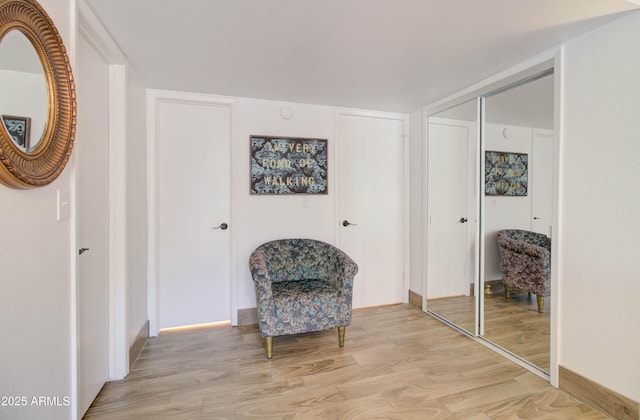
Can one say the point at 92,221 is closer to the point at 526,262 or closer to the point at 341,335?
the point at 341,335

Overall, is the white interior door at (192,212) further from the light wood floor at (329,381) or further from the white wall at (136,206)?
the light wood floor at (329,381)

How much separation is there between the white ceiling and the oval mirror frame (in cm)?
56

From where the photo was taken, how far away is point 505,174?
2574mm

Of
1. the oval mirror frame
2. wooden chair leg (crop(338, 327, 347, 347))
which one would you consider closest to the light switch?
the oval mirror frame

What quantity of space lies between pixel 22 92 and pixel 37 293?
0.76 metres

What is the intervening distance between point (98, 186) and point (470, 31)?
8.40 ft

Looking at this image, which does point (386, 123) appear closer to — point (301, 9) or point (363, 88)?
point (363, 88)

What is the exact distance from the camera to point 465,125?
9.39ft

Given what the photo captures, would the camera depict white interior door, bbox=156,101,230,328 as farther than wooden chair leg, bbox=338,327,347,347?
Yes

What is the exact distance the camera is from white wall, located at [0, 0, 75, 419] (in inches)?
38.1

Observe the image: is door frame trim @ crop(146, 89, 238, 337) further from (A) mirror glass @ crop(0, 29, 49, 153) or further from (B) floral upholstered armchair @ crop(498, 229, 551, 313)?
(B) floral upholstered armchair @ crop(498, 229, 551, 313)

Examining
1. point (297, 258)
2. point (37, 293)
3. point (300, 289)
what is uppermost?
point (37, 293)

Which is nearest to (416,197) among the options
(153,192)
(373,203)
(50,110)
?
(373,203)

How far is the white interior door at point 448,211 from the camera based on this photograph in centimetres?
294
